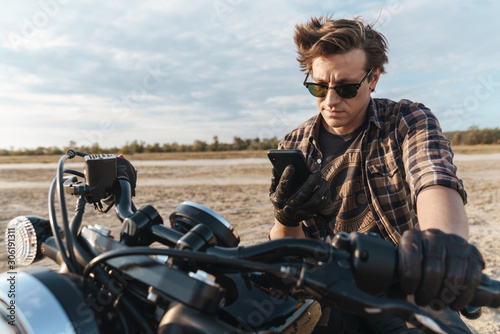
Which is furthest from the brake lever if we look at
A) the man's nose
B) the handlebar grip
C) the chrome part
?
the man's nose

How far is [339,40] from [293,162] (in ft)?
3.66

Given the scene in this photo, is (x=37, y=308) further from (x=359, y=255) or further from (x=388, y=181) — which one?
(x=388, y=181)

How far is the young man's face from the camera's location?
2176mm

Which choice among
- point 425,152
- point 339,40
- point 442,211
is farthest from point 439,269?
point 339,40

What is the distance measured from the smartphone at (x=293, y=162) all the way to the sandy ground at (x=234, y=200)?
236 cm

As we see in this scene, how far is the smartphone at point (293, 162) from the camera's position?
1457 millimetres

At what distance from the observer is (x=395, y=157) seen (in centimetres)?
206

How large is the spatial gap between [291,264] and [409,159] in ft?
4.34

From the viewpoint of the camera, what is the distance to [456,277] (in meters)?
0.72

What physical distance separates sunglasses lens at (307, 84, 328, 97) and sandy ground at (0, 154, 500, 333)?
2323 mm

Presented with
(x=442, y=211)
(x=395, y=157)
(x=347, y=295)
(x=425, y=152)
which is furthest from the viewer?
(x=395, y=157)

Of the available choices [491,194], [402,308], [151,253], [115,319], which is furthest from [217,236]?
[491,194]

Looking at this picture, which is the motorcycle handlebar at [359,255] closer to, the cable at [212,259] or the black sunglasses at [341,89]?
the cable at [212,259]

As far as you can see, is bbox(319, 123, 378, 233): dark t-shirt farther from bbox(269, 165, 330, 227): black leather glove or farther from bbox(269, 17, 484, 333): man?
bbox(269, 165, 330, 227): black leather glove
